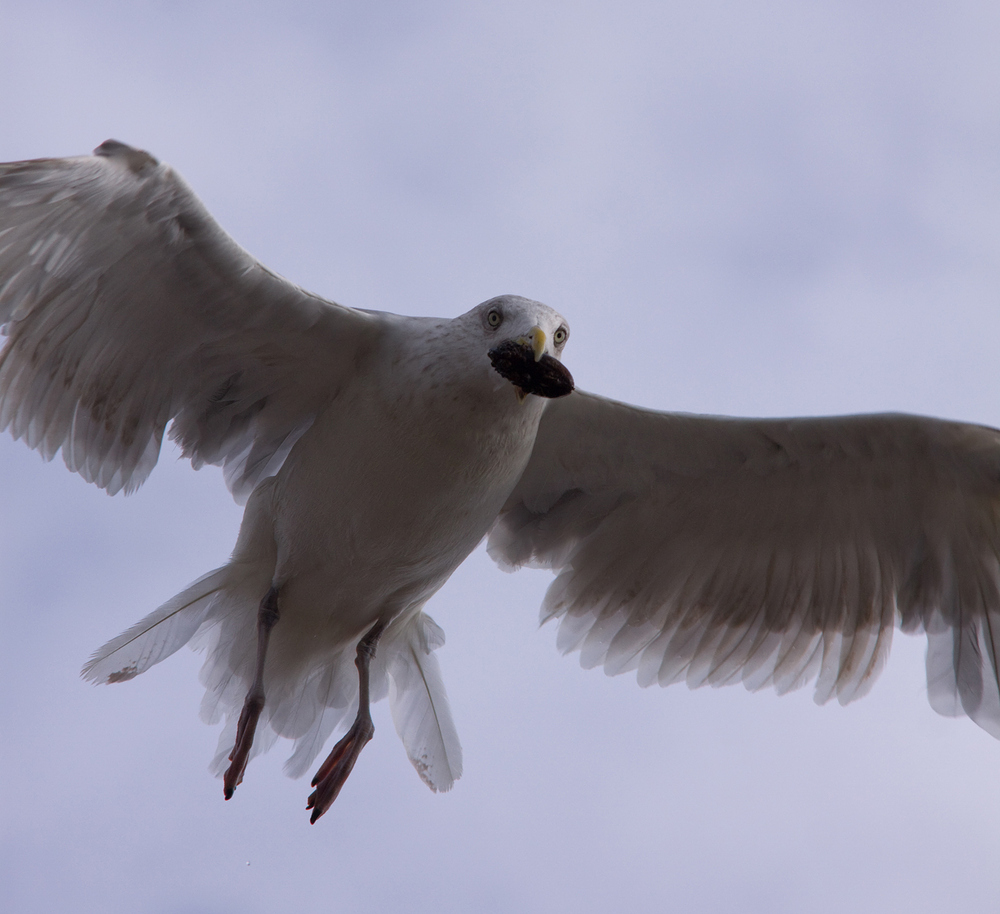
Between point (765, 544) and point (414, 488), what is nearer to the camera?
point (414, 488)

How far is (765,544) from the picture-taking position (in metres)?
5.99

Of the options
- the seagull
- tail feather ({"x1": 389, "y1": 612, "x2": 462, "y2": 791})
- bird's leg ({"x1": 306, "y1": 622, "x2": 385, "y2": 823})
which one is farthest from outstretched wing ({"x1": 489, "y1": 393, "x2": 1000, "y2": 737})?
bird's leg ({"x1": 306, "y1": 622, "x2": 385, "y2": 823})

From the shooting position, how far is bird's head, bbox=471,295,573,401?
4.61m

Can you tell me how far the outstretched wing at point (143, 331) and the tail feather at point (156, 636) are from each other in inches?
17.8

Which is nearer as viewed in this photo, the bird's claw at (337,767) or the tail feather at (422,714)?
the bird's claw at (337,767)

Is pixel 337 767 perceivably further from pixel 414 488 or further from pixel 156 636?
pixel 414 488

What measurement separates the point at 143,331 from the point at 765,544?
277 cm

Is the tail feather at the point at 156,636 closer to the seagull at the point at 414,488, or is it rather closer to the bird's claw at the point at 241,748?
the seagull at the point at 414,488

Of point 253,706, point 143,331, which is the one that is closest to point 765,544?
point 253,706

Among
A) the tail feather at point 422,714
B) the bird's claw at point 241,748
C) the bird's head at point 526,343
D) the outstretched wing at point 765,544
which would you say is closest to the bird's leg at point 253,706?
the bird's claw at point 241,748

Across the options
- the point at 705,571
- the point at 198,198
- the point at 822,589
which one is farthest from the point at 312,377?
the point at 822,589

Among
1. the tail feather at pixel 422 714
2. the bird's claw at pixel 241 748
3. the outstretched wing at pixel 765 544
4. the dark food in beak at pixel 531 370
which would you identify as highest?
the outstretched wing at pixel 765 544

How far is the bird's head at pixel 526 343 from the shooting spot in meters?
4.61

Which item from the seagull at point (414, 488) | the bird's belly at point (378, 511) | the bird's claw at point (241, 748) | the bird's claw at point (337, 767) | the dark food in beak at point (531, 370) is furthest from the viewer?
the bird's claw at point (337, 767)
